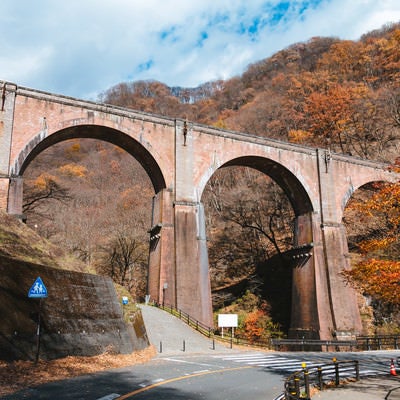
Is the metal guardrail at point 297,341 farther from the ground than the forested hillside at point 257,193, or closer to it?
closer to it

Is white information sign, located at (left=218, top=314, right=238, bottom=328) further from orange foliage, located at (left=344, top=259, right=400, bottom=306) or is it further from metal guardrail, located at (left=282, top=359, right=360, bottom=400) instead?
orange foliage, located at (left=344, top=259, right=400, bottom=306)

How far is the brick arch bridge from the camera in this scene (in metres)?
21.1

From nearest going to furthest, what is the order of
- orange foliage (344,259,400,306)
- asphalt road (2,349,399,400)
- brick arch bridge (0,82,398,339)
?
asphalt road (2,349,399,400) < orange foliage (344,259,400,306) < brick arch bridge (0,82,398,339)

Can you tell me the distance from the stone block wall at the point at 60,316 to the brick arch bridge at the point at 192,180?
8.42 metres

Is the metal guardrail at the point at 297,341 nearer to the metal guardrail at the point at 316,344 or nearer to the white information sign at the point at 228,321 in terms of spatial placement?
the metal guardrail at the point at 316,344

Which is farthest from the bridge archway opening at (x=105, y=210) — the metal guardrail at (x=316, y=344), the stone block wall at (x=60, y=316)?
the metal guardrail at (x=316, y=344)

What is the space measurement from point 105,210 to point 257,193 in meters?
20.2

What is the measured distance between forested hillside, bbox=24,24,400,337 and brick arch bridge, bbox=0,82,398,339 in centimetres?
269

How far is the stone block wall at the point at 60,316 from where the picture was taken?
9.51 m

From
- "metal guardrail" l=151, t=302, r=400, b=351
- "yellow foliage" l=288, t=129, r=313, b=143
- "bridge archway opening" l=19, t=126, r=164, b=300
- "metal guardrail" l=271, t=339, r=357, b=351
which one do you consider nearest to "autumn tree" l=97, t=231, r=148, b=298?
"bridge archway opening" l=19, t=126, r=164, b=300

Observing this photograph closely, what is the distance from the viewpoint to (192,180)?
2473 centimetres

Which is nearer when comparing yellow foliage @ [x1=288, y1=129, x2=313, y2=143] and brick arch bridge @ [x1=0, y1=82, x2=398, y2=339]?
brick arch bridge @ [x1=0, y1=82, x2=398, y2=339]

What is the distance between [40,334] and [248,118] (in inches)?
2119

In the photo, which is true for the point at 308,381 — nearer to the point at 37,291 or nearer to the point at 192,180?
the point at 37,291
